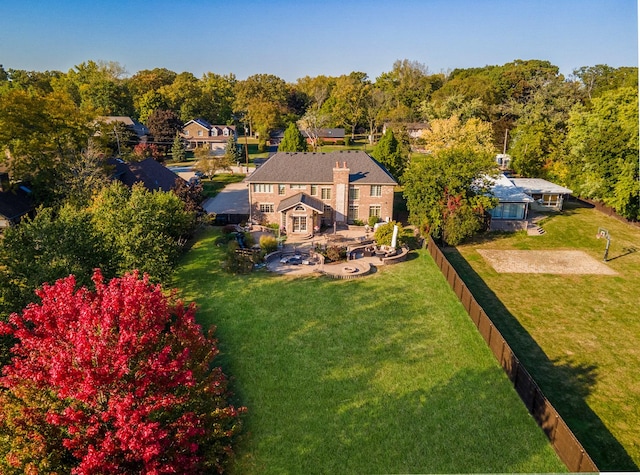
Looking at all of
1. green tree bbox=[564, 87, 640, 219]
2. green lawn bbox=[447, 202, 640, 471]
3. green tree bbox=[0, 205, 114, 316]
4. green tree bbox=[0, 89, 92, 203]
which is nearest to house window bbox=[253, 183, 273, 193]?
green tree bbox=[0, 89, 92, 203]

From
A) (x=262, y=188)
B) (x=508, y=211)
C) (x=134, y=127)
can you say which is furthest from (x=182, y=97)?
(x=508, y=211)

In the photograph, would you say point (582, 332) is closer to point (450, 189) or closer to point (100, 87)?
point (450, 189)

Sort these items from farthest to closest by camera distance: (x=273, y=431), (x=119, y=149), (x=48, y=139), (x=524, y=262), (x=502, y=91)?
(x=502, y=91)
(x=119, y=149)
(x=48, y=139)
(x=524, y=262)
(x=273, y=431)

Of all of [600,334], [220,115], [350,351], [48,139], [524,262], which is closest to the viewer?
[350,351]

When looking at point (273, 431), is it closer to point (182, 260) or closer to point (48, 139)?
point (182, 260)

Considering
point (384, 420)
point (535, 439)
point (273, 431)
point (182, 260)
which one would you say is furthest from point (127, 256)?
point (535, 439)

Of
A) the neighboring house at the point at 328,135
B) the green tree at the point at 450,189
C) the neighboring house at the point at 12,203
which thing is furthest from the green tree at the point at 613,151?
the neighboring house at the point at 328,135

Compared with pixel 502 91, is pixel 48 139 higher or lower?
lower

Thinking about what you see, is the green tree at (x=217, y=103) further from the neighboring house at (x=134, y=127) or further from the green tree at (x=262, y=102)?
the neighboring house at (x=134, y=127)
